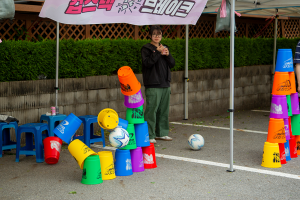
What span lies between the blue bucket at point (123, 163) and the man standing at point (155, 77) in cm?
176

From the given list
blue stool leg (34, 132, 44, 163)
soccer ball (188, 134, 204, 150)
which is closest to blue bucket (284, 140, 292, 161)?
soccer ball (188, 134, 204, 150)

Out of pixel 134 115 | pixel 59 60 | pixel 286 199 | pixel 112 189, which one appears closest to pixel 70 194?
pixel 112 189

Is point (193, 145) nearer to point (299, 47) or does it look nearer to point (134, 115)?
point (134, 115)

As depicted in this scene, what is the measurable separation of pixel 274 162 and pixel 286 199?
3.91 feet

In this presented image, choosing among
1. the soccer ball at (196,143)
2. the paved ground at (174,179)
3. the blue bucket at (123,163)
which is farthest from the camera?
the soccer ball at (196,143)

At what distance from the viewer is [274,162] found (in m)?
5.36

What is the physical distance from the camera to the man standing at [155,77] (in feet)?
21.7

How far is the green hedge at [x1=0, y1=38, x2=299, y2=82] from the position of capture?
6.50 m

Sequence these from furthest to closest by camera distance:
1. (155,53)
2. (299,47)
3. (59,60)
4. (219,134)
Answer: (219,134) → (59,60) → (155,53) → (299,47)

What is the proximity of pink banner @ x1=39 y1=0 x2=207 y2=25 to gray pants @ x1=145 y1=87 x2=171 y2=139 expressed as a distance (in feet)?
4.30

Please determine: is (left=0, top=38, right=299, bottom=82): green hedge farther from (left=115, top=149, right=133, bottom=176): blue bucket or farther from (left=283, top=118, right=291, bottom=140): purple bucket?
(left=283, top=118, right=291, bottom=140): purple bucket

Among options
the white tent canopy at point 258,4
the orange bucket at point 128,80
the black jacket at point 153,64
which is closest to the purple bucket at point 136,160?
the orange bucket at point 128,80

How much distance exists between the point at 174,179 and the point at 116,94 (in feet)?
11.2

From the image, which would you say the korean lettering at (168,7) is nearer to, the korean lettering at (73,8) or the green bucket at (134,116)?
the korean lettering at (73,8)
